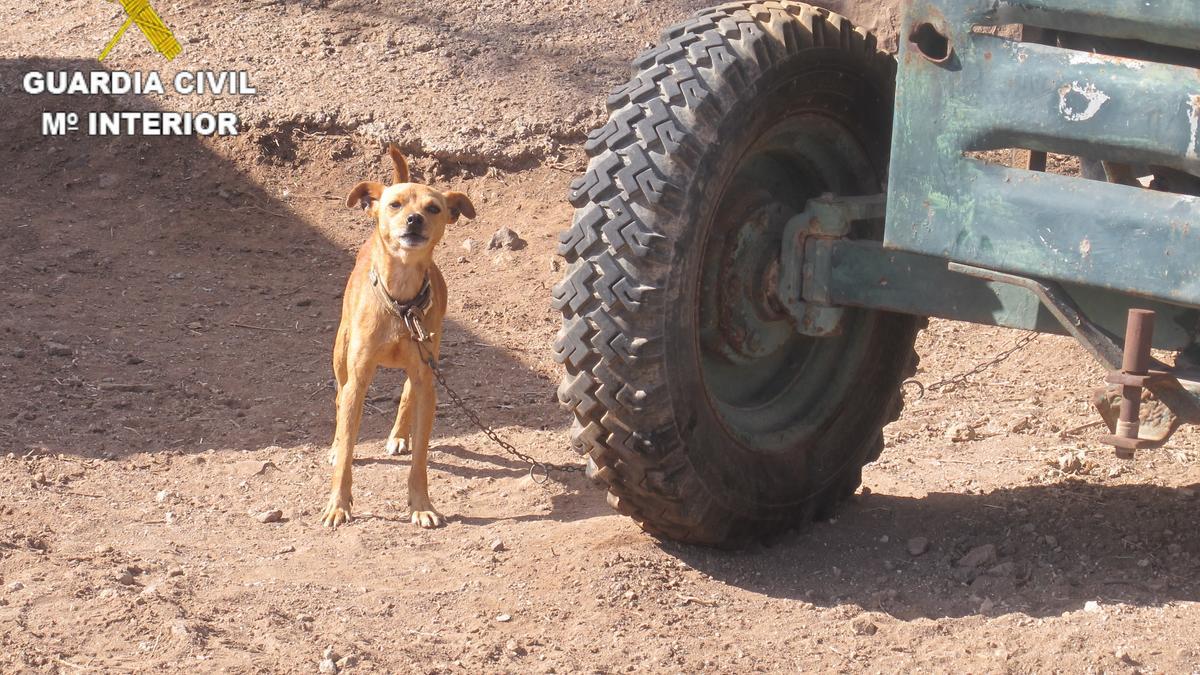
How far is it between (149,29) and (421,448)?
6115 millimetres

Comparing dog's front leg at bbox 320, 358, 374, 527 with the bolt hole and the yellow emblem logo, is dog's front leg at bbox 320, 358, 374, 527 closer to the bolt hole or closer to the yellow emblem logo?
the bolt hole

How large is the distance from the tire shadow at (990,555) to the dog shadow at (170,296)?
6.62 ft

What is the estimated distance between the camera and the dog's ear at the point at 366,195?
5379 mm

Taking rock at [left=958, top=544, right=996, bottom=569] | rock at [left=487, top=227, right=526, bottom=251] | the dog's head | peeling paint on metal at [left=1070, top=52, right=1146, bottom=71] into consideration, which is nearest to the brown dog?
the dog's head

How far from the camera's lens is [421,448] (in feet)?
17.9

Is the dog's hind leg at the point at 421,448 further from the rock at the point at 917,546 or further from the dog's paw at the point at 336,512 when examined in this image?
the rock at the point at 917,546

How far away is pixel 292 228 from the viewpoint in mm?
9062

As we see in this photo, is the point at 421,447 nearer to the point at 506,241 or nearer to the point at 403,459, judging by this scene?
the point at 403,459

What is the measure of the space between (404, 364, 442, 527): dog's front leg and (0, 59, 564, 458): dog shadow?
0.93 meters

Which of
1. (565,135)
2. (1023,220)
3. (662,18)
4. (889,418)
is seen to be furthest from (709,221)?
(662,18)

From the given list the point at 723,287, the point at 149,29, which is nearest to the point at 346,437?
the point at 723,287

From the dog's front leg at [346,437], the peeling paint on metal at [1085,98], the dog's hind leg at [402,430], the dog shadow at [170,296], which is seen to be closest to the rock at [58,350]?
the dog shadow at [170,296]

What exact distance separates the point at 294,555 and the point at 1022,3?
9.53 ft

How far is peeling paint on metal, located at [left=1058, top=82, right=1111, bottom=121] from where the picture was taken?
3635 millimetres
